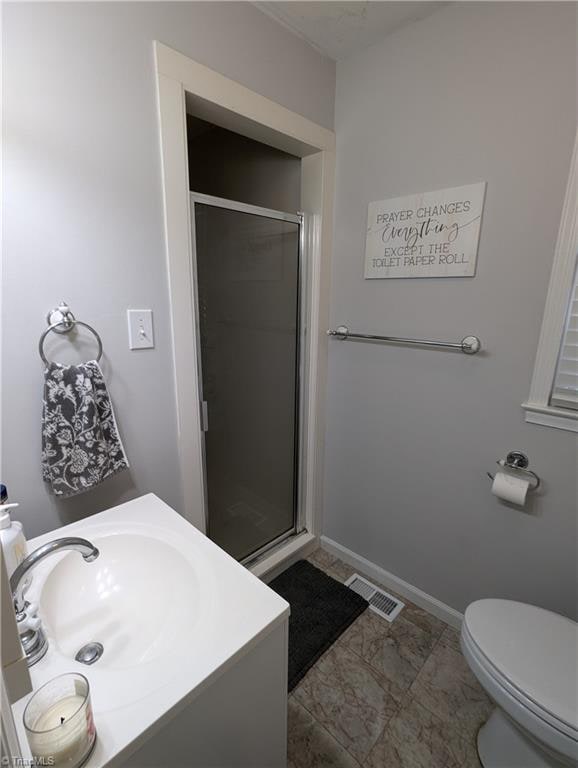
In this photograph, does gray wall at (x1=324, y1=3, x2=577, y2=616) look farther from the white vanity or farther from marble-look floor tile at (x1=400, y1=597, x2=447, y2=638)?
the white vanity

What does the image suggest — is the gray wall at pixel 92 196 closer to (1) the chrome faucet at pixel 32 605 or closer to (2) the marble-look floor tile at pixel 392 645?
(1) the chrome faucet at pixel 32 605

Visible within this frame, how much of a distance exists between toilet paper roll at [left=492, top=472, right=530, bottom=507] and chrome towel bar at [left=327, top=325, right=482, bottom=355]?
0.46 m

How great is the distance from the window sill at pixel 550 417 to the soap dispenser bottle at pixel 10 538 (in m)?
1.50

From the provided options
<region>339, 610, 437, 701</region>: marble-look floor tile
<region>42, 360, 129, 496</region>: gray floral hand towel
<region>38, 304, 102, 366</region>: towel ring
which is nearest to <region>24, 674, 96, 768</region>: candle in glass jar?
<region>42, 360, 129, 496</region>: gray floral hand towel

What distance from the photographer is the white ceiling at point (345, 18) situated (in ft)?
3.90

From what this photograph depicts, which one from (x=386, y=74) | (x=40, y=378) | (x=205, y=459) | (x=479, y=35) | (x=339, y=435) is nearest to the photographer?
(x=40, y=378)

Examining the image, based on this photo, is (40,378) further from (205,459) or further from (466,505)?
(466,505)

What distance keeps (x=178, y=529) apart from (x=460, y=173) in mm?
1492

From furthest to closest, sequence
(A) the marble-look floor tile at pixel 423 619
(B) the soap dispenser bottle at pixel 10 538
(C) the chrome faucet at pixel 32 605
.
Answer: (A) the marble-look floor tile at pixel 423 619 < (B) the soap dispenser bottle at pixel 10 538 < (C) the chrome faucet at pixel 32 605

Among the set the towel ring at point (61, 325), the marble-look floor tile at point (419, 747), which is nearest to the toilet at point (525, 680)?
the marble-look floor tile at point (419, 747)

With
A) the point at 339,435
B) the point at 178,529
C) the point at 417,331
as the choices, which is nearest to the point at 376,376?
the point at 417,331

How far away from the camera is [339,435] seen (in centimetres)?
184

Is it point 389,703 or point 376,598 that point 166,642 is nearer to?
point 389,703

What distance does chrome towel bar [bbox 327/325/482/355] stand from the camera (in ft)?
4.26
